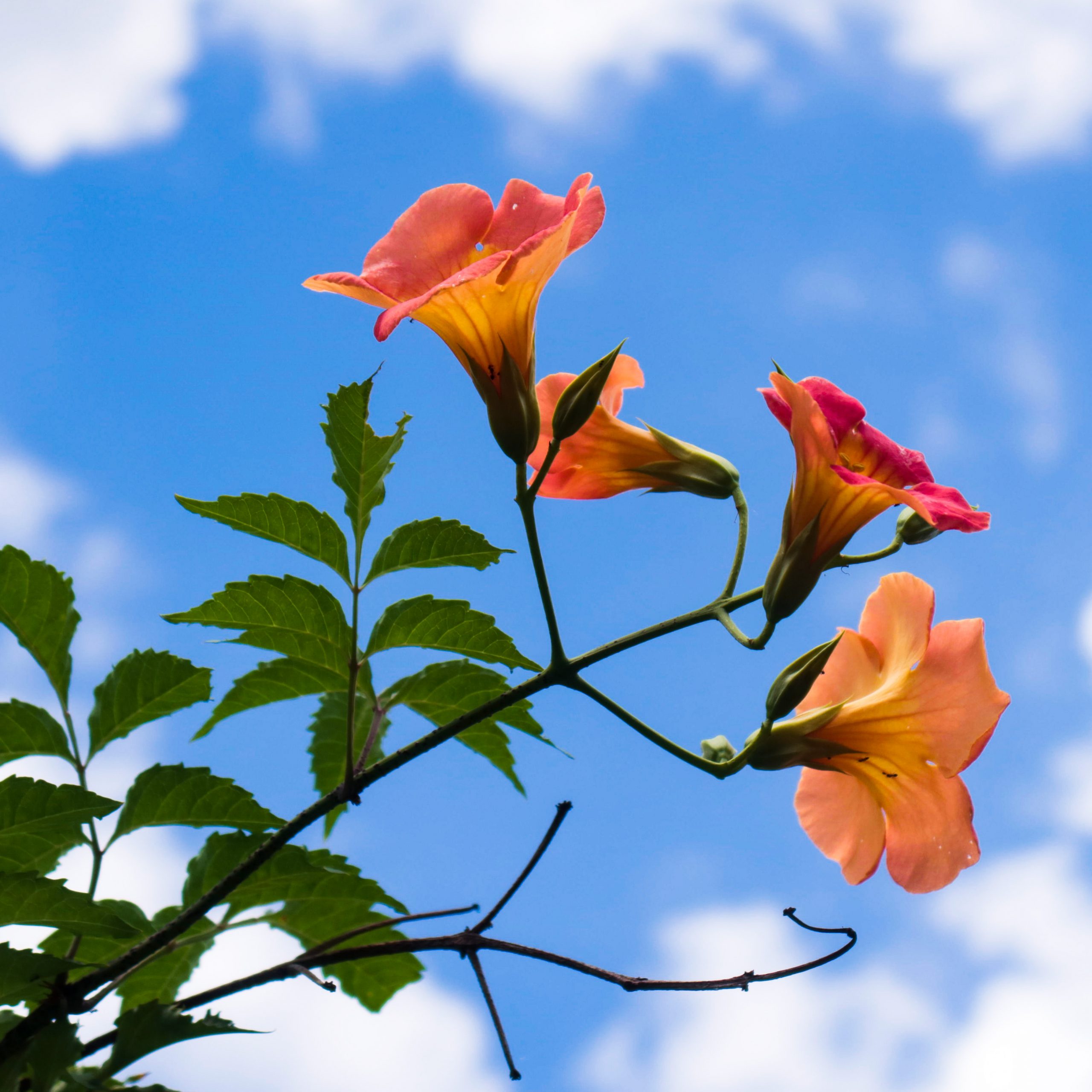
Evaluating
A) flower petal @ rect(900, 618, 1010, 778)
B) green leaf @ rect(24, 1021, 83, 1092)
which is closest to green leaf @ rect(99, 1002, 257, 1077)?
green leaf @ rect(24, 1021, 83, 1092)

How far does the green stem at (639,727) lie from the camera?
1.69 m

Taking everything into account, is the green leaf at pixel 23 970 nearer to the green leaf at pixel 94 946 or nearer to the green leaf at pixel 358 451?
the green leaf at pixel 94 946

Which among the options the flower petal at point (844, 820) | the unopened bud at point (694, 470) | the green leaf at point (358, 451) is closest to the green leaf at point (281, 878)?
the green leaf at point (358, 451)

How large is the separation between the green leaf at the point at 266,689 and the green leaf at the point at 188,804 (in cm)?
29

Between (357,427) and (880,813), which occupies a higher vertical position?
(357,427)

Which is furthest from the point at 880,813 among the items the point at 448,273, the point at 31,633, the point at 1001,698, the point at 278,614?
the point at 31,633

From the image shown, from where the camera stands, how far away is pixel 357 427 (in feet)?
6.02

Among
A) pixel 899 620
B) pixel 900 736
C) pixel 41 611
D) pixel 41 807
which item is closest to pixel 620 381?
pixel 899 620

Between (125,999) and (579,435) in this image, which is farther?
(579,435)

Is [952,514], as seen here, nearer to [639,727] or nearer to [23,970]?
[639,727]

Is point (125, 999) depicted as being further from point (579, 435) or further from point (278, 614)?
point (579, 435)

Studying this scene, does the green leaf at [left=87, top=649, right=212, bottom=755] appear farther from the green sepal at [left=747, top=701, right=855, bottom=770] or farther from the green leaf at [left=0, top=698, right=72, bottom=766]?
the green sepal at [left=747, top=701, right=855, bottom=770]

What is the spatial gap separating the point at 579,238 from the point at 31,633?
130cm

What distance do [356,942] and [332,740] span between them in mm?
434
